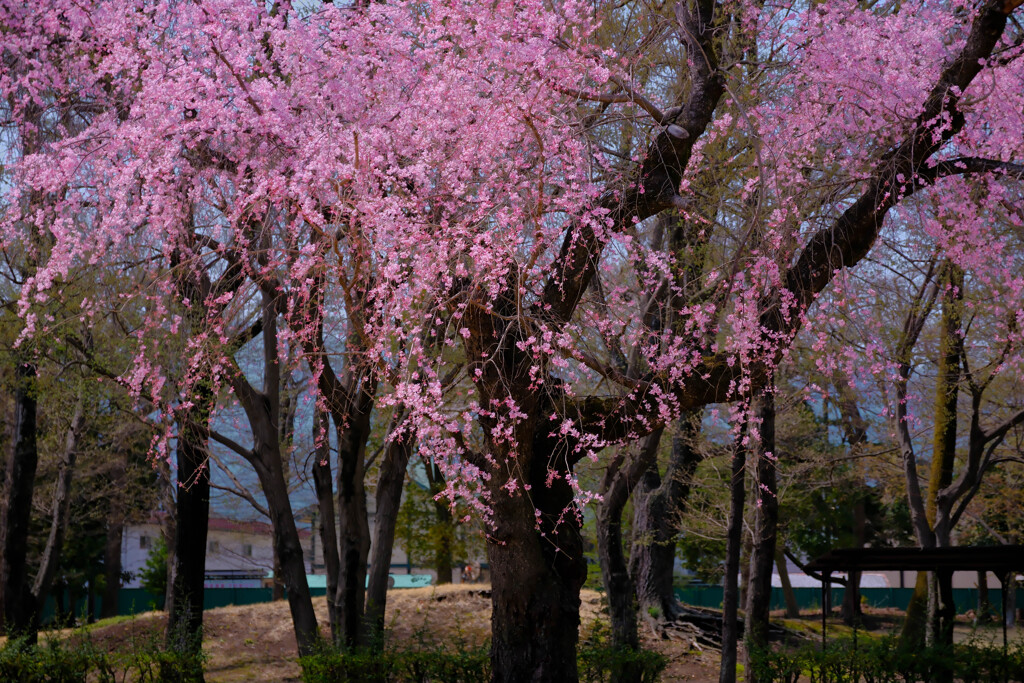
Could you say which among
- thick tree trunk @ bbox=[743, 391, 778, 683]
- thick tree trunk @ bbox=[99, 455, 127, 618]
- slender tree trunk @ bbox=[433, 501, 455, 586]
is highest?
thick tree trunk @ bbox=[743, 391, 778, 683]

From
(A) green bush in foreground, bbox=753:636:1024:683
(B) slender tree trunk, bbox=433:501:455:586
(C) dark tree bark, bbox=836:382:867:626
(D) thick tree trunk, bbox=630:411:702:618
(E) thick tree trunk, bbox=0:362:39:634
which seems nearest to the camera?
(A) green bush in foreground, bbox=753:636:1024:683

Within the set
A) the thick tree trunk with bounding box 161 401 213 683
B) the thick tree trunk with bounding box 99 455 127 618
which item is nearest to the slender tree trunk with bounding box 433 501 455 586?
the thick tree trunk with bounding box 99 455 127 618

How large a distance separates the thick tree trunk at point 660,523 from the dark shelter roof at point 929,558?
18.0 ft

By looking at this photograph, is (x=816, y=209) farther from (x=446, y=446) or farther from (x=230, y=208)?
(x=230, y=208)

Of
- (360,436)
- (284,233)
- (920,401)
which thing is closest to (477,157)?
(284,233)

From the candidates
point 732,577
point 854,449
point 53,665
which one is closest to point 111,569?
point 53,665

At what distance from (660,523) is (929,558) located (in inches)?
284

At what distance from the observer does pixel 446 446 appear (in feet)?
23.2

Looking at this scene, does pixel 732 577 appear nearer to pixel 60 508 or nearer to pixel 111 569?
pixel 60 508

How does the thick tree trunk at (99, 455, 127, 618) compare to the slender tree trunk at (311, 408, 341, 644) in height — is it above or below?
below

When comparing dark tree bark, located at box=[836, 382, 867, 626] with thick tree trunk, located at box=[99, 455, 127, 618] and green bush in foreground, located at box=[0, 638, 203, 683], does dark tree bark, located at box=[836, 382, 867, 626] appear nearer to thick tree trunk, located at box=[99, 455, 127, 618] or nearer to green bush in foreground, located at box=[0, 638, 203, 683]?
green bush in foreground, located at box=[0, 638, 203, 683]

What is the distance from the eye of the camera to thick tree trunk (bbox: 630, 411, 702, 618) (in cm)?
→ 1582

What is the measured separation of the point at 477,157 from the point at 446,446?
2.31m

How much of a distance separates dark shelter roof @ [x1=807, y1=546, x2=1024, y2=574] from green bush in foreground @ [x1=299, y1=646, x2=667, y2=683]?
255cm
